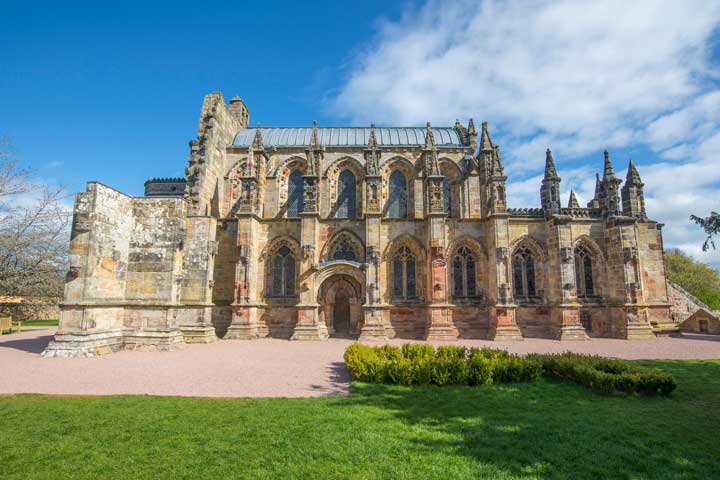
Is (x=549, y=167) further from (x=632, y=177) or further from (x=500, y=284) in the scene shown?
(x=500, y=284)

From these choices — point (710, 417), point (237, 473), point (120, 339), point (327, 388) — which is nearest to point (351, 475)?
point (237, 473)

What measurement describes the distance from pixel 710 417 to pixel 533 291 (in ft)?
55.5

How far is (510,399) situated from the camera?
8.69m

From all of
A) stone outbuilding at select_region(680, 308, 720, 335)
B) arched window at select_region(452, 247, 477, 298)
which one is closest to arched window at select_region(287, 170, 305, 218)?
arched window at select_region(452, 247, 477, 298)

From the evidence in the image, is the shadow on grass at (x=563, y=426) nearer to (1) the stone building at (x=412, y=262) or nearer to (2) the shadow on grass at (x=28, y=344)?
(1) the stone building at (x=412, y=262)

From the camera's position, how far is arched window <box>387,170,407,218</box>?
89.8 feet

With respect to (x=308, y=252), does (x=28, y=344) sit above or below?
below

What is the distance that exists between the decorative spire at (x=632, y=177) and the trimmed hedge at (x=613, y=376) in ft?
61.6

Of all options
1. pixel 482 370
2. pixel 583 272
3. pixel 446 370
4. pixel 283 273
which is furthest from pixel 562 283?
pixel 283 273

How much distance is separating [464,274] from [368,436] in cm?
1851

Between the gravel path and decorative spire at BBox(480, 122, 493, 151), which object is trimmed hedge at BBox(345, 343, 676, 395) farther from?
decorative spire at BBox(480, 122, 493, 151)

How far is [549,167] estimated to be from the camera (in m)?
24.7

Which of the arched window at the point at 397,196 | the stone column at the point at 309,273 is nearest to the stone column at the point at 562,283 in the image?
the arched window at the point at 397,196

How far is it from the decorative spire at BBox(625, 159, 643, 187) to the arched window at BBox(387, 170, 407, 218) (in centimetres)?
1456
